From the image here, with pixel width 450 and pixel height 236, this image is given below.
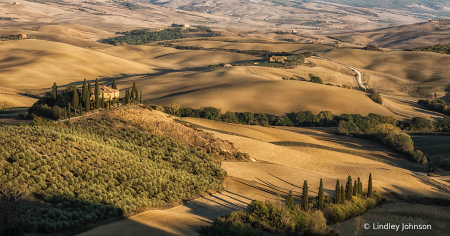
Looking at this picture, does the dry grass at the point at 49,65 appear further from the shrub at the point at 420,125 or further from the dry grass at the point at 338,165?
the shrub at the point at 420,125

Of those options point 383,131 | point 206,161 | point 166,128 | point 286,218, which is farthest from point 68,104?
point 383,131

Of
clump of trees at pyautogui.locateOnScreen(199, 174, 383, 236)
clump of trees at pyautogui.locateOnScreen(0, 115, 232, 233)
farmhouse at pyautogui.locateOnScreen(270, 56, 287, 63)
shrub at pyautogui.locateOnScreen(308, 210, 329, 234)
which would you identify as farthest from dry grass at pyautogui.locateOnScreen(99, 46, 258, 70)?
shrub at pyautogui.locateOnScreen(308, 210, 329, 234)

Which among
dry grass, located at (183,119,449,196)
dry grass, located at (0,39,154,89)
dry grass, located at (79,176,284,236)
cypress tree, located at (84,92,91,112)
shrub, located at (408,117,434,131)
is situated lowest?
dry grass, located at (0,39,154,89)

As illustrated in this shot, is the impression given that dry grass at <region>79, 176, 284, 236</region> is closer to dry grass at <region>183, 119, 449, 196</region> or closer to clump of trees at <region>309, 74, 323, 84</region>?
dry grass at <region>183, 119, 449, 196</region>

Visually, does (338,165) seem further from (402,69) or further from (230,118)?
(402,69)

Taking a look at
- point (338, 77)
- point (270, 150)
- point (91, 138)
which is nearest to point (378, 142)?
point (270, 150)

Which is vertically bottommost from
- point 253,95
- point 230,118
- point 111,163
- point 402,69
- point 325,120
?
point 230,118

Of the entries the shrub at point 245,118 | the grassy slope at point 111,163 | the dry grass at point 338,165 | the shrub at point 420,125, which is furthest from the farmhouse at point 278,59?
the grassy slope at point 111,163

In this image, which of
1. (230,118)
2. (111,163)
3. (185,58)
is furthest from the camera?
(185,58)
